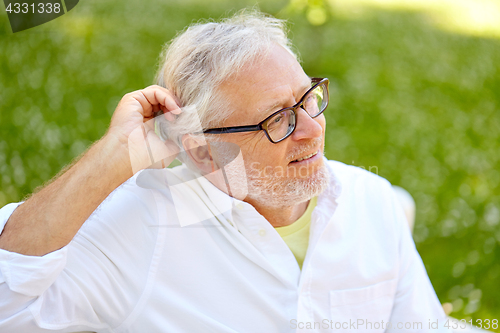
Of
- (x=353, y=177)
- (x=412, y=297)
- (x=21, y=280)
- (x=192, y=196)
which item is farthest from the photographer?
(x=353, y=177)

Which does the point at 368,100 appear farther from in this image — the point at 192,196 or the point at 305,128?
the point at 192,196

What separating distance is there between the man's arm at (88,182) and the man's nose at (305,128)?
630mm

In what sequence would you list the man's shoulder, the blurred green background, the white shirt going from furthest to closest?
the blurred green background → the man's shoulder → the white shirt

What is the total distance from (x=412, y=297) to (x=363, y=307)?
0.96 ft

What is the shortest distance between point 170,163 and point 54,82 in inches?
178

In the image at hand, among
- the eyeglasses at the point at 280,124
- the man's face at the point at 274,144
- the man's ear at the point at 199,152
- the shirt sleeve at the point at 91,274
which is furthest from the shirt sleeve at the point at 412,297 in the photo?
the shirt sleeve at the point at 91,274

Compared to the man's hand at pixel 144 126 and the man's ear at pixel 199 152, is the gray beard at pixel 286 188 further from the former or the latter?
the man's hand at pixel 144 126

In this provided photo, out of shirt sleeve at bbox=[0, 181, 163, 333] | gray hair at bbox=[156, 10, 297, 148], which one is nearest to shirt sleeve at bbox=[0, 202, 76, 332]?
shirt sleeve at bbox=[0, 181, 163, 333]

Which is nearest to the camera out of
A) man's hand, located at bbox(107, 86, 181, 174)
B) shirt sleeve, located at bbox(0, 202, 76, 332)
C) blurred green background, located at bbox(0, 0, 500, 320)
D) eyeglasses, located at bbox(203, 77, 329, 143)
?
shirt sleeve, located at bbox(0, 202, 76, 332)

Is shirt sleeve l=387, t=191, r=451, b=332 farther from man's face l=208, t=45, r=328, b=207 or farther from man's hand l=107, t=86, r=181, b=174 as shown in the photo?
man's hand l=107, t=86, r=181, b=174

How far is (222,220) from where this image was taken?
6.86ft

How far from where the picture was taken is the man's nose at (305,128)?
6.95 feet

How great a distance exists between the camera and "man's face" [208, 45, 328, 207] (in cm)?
210

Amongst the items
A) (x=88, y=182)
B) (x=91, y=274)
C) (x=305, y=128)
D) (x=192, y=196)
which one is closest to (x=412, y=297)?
(x=305, y=128)
